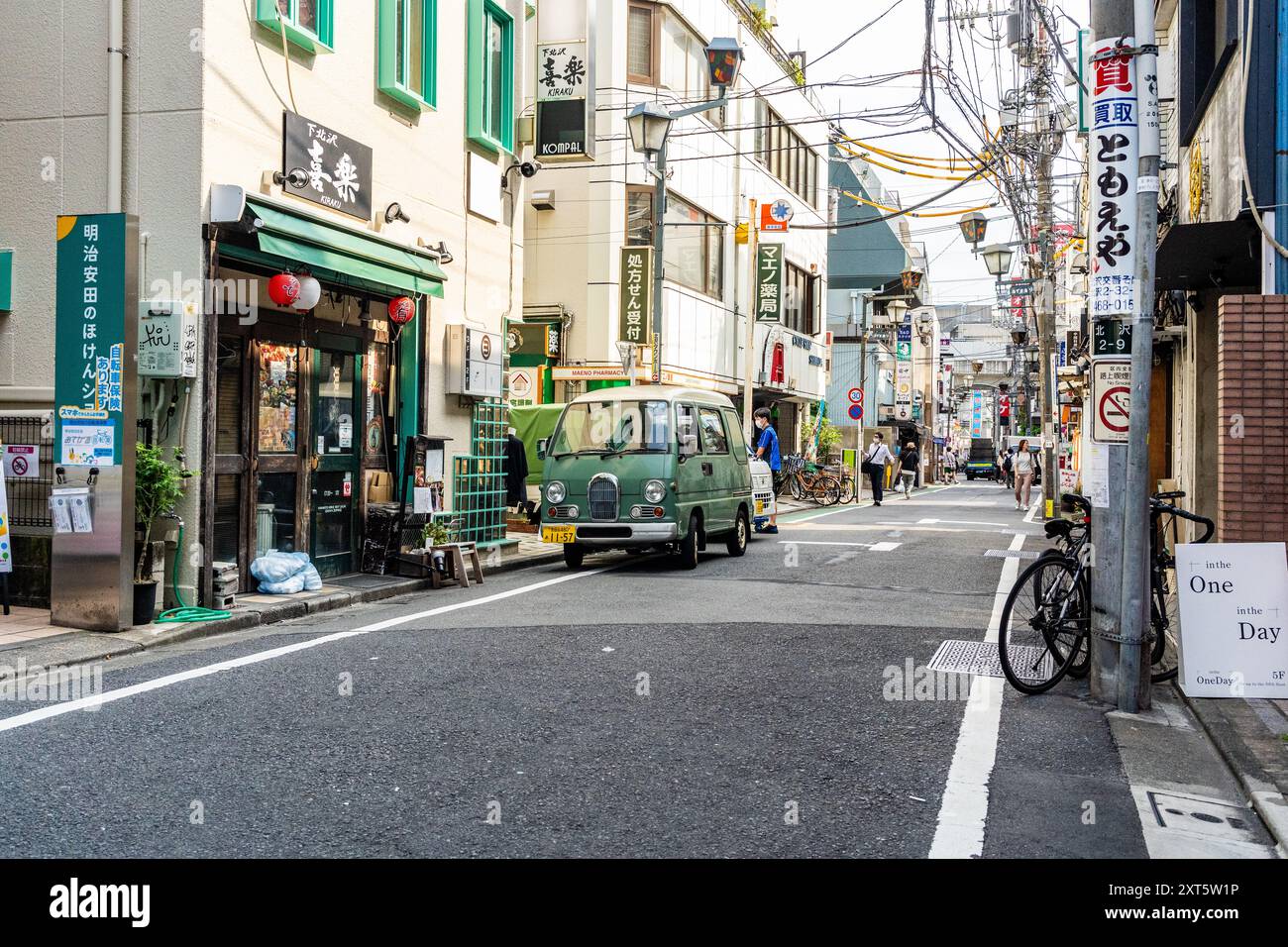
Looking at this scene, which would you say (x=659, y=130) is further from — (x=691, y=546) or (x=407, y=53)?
(x=691, y=546)

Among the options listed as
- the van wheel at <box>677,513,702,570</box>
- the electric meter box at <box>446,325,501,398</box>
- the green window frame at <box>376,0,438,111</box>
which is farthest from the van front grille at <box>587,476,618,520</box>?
the green window frame at <box>376,0,438,111</box>

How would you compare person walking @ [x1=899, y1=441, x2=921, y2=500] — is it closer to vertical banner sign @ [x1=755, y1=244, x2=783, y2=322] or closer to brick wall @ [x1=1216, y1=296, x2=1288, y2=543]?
vertical banner sign @ [x1=755, y1=244, x2=783, y2=322]

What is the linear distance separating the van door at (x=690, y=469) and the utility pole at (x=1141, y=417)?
7095mm

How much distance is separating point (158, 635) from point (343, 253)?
425 cm

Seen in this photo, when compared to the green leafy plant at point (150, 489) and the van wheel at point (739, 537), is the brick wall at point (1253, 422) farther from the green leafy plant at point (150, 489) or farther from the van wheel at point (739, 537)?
the green leafy plant at point (150, 489)

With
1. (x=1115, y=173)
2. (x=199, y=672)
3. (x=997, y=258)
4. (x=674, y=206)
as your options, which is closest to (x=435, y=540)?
(x=199, y=672)

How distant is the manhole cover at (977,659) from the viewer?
721 cm

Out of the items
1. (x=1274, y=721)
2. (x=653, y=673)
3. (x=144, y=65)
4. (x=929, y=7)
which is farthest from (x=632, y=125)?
(x=1274, y=721)

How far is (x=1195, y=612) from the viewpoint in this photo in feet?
21.1

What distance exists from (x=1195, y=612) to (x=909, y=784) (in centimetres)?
249

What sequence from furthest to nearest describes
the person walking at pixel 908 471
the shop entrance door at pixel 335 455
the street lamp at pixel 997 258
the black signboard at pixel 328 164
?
the person walking at pixel 908 471
the street lamp at pixel 997 258
the shop entrance door at pixel 335 455
the black signboard at pixel 328 164

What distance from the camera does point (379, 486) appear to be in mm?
13164

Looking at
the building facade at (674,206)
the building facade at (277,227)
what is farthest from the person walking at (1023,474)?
the building facade at (277,227)
